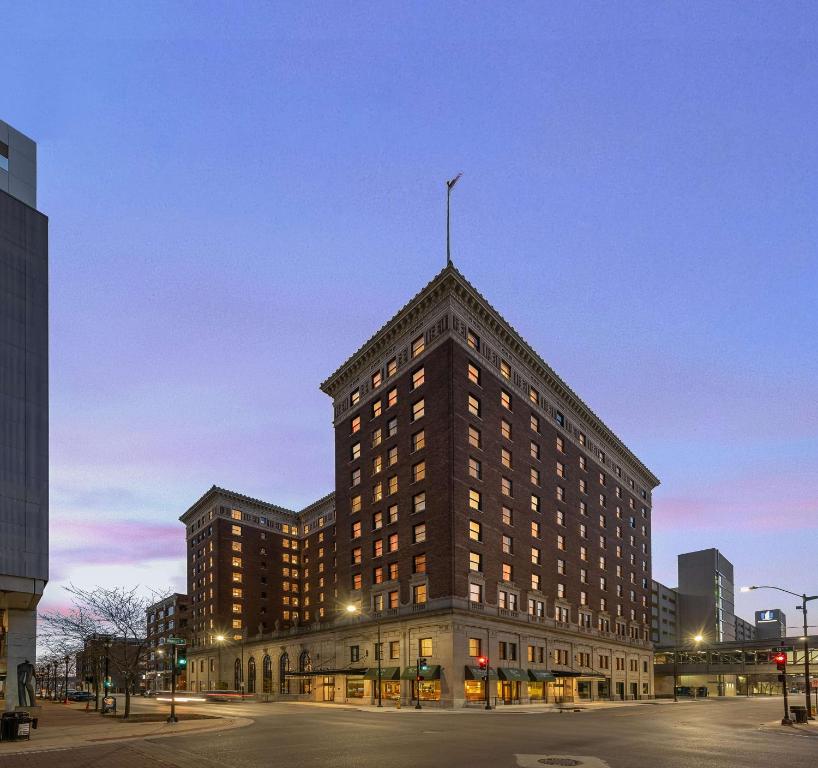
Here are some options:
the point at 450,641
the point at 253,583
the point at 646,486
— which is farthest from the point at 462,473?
the point at 253,583

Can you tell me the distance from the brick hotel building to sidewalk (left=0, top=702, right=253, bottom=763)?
24.2 metres

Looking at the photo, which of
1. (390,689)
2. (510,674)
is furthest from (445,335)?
(390,689)

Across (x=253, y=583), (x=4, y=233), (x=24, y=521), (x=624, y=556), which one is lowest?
(x=253, y=583)

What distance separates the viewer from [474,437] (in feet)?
204

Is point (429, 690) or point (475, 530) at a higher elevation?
point (475, 530)

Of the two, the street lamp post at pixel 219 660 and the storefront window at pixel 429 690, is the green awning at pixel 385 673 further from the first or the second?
the street lamp post at pixel 219 660

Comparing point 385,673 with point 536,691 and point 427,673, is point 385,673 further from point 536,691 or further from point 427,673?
point 536,691

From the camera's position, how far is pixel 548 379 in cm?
7712

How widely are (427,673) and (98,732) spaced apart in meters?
29.3

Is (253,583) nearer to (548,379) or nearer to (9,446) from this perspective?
(548,379)

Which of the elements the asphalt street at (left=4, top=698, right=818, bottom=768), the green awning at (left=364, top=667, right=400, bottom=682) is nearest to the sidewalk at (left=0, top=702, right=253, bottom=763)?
the asphalt street at (left=4, top=698, right=818, bottom=768)

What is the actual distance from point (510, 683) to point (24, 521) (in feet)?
138

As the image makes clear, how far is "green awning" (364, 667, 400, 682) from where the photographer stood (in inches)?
2272

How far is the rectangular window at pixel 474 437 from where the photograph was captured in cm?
6138
